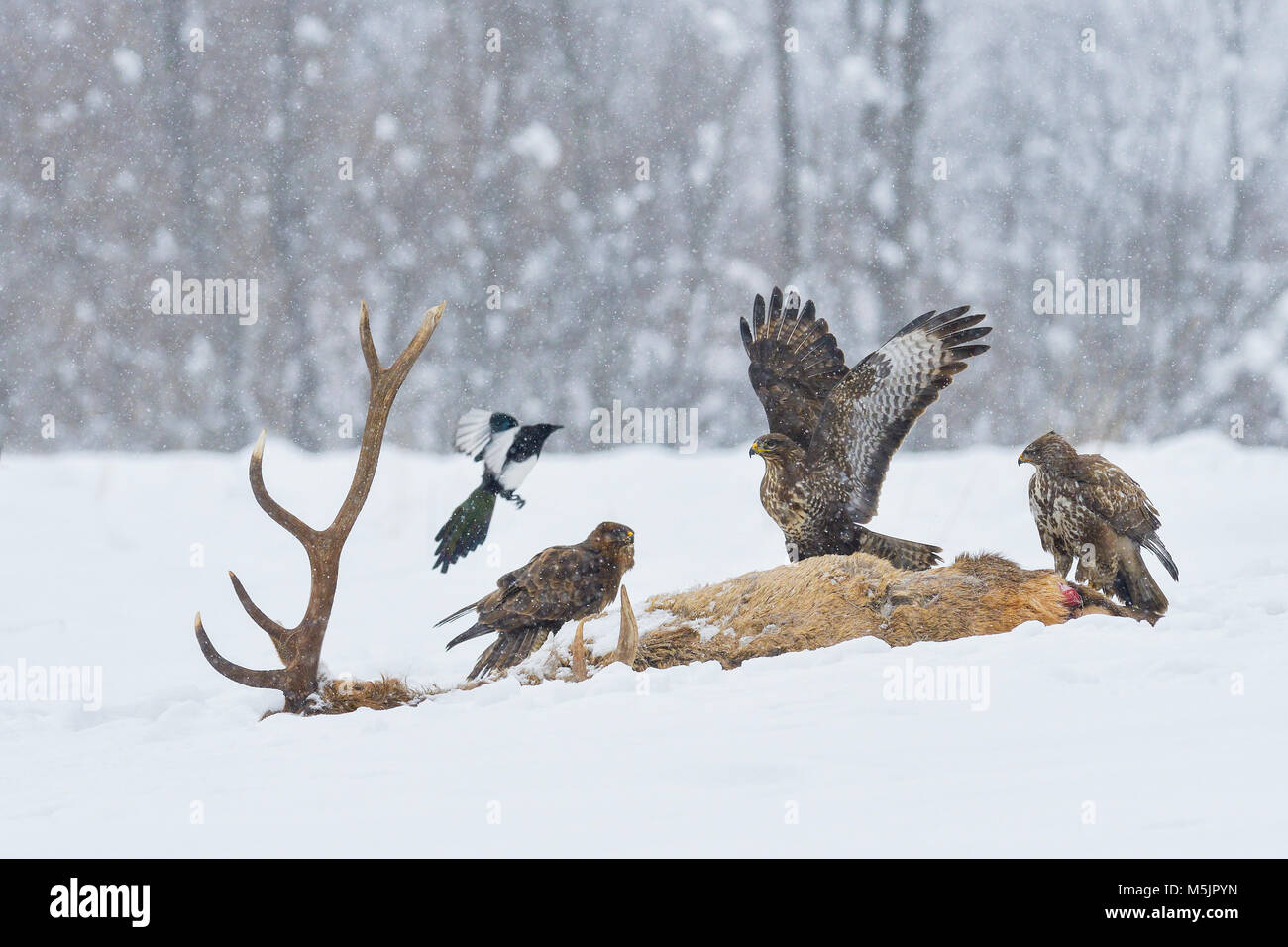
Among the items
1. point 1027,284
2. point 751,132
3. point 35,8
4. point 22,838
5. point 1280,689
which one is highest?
point 35,8

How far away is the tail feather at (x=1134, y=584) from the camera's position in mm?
4598

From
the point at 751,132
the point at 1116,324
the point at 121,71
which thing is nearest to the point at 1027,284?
the point at 1116,324

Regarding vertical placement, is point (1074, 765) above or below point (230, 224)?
below

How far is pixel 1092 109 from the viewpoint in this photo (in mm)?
14391

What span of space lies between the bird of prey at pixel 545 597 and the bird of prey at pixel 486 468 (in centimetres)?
52

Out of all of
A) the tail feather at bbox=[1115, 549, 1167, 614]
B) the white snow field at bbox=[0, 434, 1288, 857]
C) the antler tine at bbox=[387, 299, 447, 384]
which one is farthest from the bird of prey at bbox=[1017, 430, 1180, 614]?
the antler tine at bbox=[387, 299, 447, 384]

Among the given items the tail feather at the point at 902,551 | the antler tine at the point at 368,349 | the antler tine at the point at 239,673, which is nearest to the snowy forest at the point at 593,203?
the tail feather at the point at 902,551

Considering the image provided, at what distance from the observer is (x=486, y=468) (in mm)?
4969

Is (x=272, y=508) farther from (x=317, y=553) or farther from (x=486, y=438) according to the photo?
(x=486, y=438)

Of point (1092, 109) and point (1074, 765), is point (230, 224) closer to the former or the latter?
point (1092, 109)

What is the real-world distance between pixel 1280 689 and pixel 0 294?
1518 centimetres

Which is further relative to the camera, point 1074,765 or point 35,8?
point 35,8

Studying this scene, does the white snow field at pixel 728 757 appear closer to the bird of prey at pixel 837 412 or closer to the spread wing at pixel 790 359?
the bird of prey at pixel 837 412

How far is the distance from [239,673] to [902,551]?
2642mm
